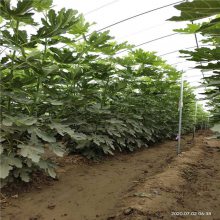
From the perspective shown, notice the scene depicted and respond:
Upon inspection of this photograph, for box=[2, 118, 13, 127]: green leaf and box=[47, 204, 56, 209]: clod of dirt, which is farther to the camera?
box=[47, 204, 56, 209]: clod of dirt

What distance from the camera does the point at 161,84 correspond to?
580 cm

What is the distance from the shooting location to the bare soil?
248cm

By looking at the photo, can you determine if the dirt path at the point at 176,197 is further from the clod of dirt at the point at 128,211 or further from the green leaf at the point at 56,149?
the green leaf at the point at 56,149

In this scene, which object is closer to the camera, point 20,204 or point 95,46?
point 20,204

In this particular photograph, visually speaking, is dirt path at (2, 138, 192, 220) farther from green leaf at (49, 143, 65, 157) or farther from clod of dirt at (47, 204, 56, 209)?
green leaf at (49, 143, 65, 157)

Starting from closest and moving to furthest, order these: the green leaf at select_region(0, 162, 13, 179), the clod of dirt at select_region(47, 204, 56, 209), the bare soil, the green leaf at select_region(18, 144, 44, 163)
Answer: the green leaf at select_region(0, 162, 13, 179)
the green leaf at select_region(18, 144, 44, 163)
the bare soil
the clod of dirt at select_region(47, 204, 56, 209)

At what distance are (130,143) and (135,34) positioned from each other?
15.0ft

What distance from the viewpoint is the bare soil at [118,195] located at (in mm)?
2477

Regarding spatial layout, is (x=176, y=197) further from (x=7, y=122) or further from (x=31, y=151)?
(x=7, y=122)

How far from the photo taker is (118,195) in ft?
9.92

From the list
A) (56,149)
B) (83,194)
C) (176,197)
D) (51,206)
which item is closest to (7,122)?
(56,149)

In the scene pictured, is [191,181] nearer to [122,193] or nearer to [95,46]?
[122,193]

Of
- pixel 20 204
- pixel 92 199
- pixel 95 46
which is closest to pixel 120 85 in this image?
pixel 95 46

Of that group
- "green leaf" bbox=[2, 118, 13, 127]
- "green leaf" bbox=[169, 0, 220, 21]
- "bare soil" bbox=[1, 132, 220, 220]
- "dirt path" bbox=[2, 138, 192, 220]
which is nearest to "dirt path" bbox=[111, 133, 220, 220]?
"bare soil" bbox=[1, 132, 220, 220]
